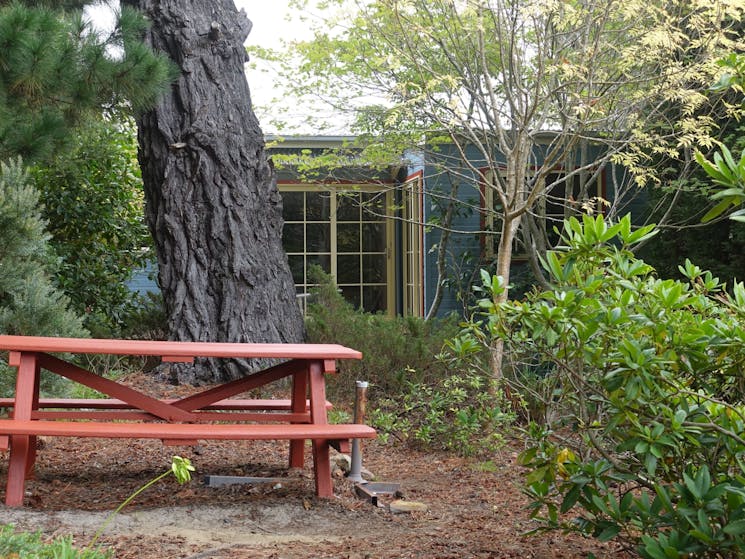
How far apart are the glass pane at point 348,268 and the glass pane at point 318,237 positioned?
0.31 metres

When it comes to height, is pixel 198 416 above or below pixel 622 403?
below

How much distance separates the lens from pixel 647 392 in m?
2.84

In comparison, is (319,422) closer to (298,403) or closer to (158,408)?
(298,403)

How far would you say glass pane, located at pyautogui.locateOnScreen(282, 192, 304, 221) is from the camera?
1469 cm

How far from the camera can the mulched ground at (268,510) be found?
3.73 meters

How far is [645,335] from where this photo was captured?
3082mm

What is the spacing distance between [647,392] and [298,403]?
2755mm

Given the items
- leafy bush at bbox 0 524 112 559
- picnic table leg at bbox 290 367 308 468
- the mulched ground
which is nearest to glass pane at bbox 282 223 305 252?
the mulched ground

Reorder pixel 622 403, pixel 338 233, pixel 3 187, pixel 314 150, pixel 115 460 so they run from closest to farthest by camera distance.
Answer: pixel 622 403 → pixel 115 460 → pixel 3 187 → pixel 314 150 → pixel 338 233

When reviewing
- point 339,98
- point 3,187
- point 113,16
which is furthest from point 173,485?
point 339,98

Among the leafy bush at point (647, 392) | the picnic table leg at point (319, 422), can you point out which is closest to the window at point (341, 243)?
the picnic table leg at point (319, 422)

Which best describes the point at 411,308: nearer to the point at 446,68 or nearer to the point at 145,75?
the point at 446,68

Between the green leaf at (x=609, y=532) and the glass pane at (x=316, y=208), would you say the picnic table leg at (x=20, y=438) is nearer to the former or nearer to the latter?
the green leaf at (x=609, y=532)

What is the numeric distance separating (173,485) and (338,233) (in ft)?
33.2
